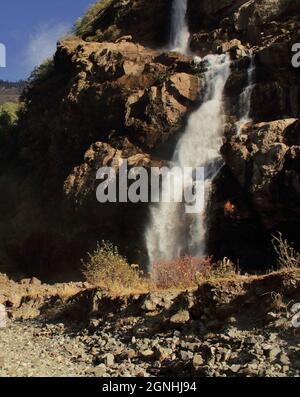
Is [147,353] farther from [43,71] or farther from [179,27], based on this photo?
[43,71]

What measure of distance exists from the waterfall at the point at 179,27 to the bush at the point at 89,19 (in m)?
6.54

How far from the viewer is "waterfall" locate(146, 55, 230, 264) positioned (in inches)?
848

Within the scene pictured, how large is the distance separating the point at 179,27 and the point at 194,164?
1234 centimetres

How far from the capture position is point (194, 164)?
906 inches

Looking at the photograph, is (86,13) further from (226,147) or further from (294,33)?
(226,147)

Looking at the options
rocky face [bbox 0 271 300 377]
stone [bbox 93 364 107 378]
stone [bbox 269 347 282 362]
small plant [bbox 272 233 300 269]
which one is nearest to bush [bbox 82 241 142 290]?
rocky face [bbox 0 271 300 377]

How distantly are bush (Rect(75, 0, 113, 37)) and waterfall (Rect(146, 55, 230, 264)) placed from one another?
13.7 meters

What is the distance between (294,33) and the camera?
23.5m

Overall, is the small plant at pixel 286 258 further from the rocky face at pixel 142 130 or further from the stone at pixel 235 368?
the rocky face at pixel 142 130

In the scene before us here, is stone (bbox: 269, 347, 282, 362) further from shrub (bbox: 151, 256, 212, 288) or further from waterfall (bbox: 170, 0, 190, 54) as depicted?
waterfall (bbox: 170, 0, 190, 54)

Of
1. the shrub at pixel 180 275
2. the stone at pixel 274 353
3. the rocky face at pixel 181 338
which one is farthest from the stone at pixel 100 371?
the shrub at pixel 180 275

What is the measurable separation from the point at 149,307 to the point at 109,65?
20053mm

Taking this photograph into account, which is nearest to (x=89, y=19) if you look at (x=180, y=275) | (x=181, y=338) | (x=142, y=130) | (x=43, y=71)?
(x=43, y=71)

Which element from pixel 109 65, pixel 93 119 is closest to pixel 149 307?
pixel 93 119
